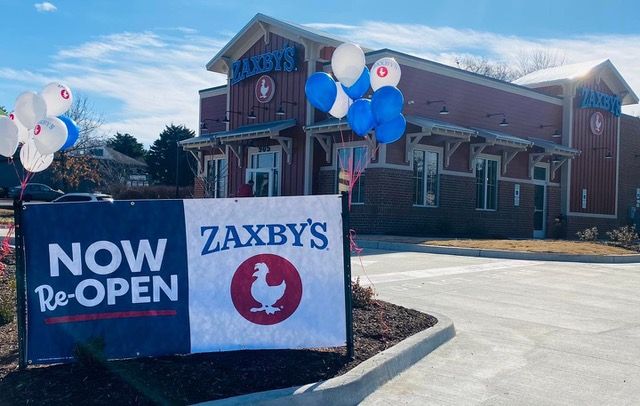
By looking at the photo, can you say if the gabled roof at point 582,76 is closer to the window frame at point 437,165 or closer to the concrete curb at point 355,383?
the window frame at point 437,165

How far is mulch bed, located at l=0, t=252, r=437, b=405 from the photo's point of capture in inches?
176

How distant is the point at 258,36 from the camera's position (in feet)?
90.3

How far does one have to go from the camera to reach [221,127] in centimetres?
Answer: 3111

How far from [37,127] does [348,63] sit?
487cm

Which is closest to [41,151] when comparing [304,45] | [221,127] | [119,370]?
[119,370]

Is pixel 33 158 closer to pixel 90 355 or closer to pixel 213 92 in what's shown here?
pixel 90 355

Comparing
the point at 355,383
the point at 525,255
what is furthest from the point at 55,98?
the point at 525,255

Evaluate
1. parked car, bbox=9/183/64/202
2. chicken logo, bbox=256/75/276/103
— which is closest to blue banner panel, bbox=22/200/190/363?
chicken logo, bbox=256/75/276/103

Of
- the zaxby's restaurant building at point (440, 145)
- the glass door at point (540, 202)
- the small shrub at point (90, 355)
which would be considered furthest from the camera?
the glass door at point (540, 202)

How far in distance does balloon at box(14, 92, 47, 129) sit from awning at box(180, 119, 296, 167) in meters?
15.1

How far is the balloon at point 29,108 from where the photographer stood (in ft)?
29.8

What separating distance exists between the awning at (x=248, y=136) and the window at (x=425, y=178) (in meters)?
5.11

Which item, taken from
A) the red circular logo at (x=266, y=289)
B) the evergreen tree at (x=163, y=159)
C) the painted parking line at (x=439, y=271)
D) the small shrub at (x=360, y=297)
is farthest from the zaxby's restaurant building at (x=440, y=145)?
the evergreen tree at (x=163, y=159)

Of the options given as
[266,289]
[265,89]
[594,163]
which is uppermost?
[265,89]
